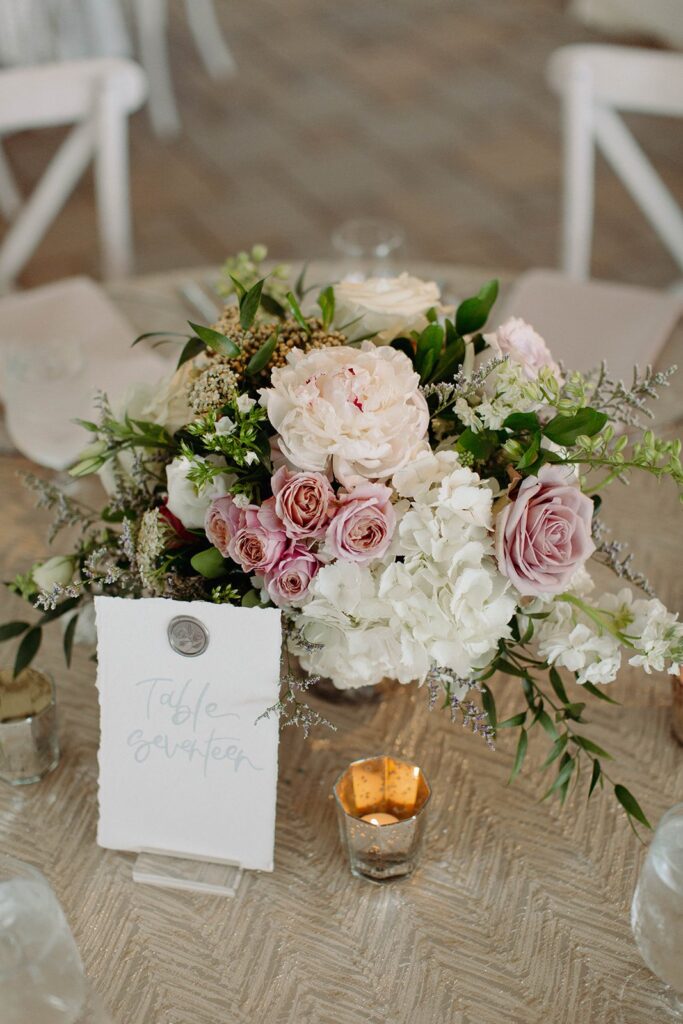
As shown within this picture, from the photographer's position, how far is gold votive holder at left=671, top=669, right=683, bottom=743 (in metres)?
1.04

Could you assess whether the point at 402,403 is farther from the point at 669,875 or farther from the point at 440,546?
the point at 669,875

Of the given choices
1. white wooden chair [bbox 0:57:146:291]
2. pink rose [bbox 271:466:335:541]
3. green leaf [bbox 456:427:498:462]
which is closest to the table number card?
pink rose [bbox 271:466:335:541]

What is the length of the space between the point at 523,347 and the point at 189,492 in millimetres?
300

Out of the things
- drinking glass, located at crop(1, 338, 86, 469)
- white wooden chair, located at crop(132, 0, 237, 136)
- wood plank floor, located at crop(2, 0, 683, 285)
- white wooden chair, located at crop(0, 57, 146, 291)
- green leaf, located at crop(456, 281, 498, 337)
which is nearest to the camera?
green leaf, located at crop(456, 281, 498, 337)

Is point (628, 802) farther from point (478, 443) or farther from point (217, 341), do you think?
point (217, 341)

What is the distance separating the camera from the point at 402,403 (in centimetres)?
82

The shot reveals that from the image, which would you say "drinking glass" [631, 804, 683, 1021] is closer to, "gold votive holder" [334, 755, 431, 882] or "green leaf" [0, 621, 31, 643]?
"gold votive holder" [334, 755, 431, 882]

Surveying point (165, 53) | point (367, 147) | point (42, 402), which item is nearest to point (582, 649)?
point (42, 402)

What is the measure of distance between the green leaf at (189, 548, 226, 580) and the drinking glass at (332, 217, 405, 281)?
785 millimetres

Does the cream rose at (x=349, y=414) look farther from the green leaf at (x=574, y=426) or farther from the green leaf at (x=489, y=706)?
the green leaf at (x=489, y=706)

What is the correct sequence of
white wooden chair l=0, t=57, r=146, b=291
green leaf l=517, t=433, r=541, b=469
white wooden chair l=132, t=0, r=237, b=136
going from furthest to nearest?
white wooden chair l=132, t=0, r=237, b=136 < white wooden chair l=0, t=57, r=146, b=291 < green leaf l=517, t=433, r=541, b=469

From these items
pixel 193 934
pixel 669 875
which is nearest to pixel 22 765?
pixel 193 934

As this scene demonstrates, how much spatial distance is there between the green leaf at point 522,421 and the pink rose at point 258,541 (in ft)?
0.63

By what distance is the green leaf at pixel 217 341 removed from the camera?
0.91 meters
